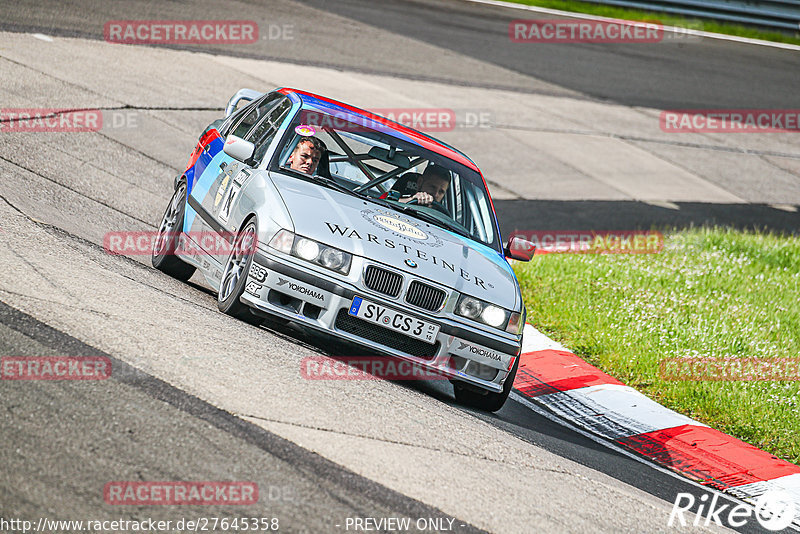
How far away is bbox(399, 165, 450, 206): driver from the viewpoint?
7.54 meters

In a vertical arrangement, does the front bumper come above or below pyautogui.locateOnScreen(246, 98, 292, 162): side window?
below

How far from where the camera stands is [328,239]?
6266mm

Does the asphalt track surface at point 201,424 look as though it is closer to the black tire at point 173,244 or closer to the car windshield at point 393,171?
the black tire at point 173,244

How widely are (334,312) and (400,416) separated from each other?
0.90 m

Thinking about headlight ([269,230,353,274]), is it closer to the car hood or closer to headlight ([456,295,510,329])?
the car hood

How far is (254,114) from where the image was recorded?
8.37 metres

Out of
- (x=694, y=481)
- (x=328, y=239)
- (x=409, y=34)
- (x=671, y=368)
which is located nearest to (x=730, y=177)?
(x=409, y=34)

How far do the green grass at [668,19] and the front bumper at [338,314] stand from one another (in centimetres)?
2445

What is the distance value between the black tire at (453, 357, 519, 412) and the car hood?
0.51 m

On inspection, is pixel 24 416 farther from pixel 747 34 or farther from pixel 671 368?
pixel 747 34

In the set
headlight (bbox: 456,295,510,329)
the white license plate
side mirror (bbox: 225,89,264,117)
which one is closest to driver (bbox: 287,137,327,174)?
the white license plate

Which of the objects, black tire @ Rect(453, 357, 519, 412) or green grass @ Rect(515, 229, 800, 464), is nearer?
black tire @ Rect(453, 357, 519, 412)

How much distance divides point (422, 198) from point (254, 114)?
5.82ft

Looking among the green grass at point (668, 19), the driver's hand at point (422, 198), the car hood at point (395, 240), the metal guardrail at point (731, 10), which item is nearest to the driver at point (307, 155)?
the car hood at point (395, 240)
